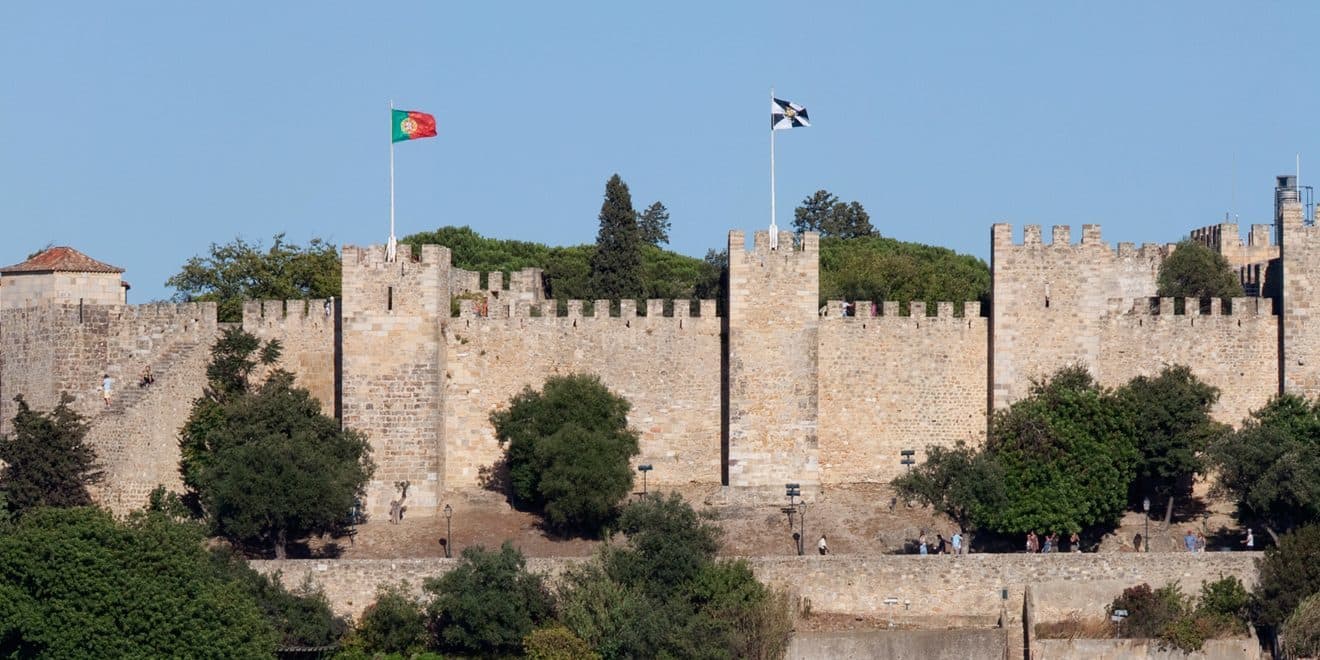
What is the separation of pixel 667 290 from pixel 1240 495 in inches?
794

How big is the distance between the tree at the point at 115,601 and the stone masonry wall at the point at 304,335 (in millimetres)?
8045

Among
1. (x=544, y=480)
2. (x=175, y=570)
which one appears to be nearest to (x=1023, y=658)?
(x=544, y=480)

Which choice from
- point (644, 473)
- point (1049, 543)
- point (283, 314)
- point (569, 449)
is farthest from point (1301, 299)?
point (283, 314)

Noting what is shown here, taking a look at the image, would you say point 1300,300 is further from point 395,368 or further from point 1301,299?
point 395,368

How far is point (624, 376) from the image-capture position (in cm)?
4909

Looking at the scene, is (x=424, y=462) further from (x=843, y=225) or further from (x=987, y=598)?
(x=843, y=225)

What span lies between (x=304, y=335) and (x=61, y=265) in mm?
4620

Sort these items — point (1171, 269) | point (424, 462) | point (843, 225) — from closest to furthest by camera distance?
point (424, 462) → point (1171, 269) → point (843, 225)

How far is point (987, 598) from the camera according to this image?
43312 millimetres

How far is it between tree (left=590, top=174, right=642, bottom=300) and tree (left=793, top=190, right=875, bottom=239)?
15.0 m

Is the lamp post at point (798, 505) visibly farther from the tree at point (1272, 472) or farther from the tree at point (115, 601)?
the tree at point (115, 601)

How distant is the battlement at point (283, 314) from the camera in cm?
4975

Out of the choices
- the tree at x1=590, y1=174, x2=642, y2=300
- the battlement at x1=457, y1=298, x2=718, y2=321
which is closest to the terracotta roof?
the battlement at x1=457, y1=298, x2=718, y2=321

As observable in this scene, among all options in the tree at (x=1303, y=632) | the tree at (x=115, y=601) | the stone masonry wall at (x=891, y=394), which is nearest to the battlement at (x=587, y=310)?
the stone masonry wall at (x=891, y=394)
